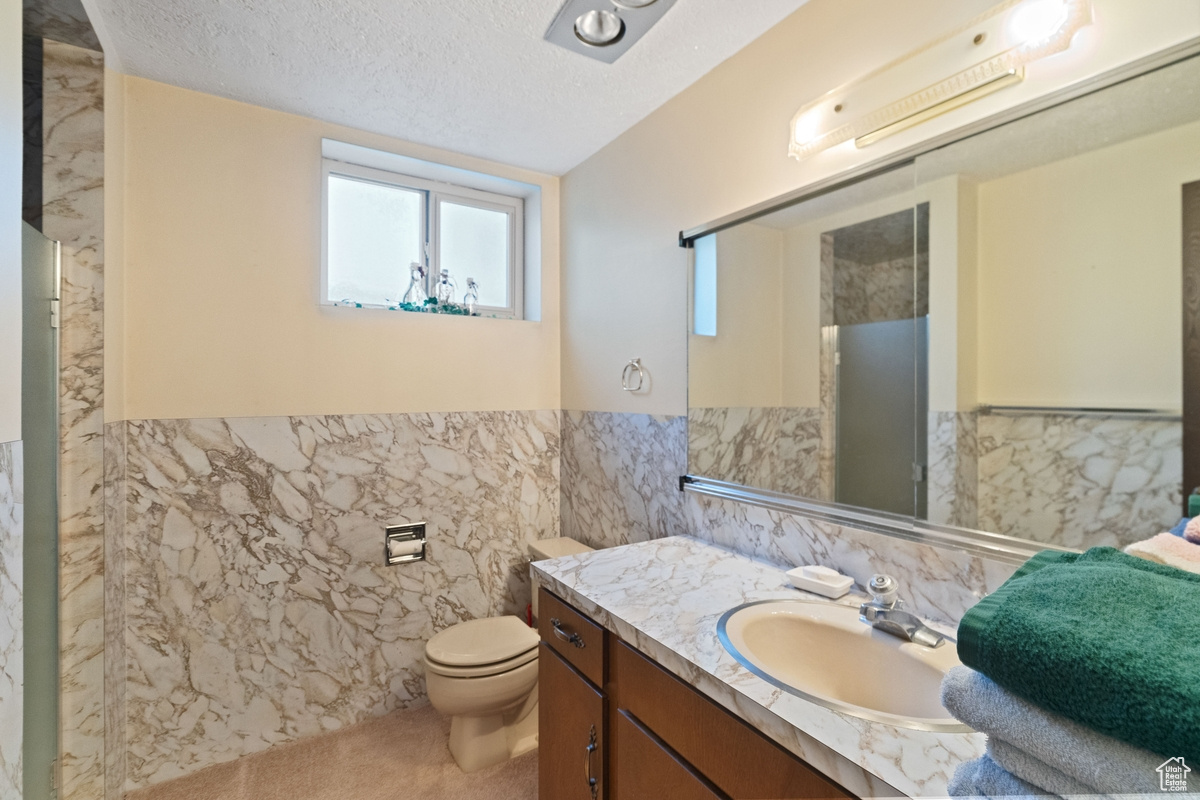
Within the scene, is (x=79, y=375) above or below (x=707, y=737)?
above

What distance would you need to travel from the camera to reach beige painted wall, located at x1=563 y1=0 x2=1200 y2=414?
1.10 m

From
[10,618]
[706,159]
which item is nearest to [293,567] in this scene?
[10,618]

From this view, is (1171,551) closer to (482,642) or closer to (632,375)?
(632,375)

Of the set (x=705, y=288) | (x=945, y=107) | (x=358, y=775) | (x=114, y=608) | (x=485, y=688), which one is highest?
(x=945, y=107)

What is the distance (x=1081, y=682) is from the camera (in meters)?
0.51

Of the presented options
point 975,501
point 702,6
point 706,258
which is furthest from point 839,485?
point 702,6

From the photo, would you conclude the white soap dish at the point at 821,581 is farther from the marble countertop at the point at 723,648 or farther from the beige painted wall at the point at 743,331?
the beige painted wall at the point at 743,331

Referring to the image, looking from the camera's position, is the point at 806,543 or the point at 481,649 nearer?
the point at 806,543

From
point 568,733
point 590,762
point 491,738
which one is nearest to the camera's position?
point 590,762

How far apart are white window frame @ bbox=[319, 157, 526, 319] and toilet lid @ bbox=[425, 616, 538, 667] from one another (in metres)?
1.36

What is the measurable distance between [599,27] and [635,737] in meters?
1.81

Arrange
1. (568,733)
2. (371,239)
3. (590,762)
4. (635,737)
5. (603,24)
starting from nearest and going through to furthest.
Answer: (635,737) < (590,762) < (568,733) < (603,24) < (371,239)

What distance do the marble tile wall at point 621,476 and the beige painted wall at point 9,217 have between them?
1.62 m

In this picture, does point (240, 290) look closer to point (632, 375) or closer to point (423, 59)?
point (423, 59)
